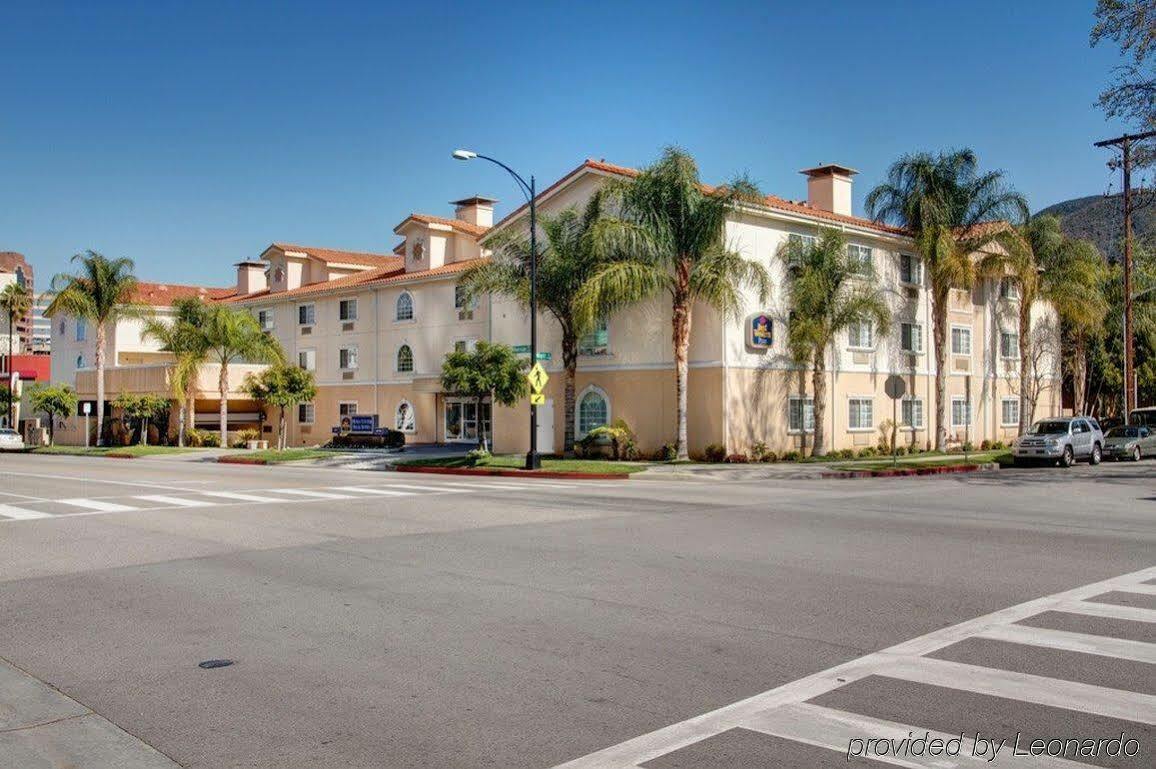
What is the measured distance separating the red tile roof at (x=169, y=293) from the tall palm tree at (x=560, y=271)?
36.4 metres

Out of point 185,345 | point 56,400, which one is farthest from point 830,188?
point 56,400

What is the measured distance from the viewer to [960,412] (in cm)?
4331

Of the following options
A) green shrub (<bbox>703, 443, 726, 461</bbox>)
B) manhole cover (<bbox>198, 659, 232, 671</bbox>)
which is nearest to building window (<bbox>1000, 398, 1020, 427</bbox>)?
green shrub (<bbox>703, 443, 726, 461</bbox>)

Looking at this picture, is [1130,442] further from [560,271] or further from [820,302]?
[560,271]

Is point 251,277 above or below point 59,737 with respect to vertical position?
above

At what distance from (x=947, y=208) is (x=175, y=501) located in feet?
93.6

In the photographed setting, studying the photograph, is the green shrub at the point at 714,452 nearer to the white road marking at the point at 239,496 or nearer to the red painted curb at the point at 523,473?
the red painted curb at the point at 523,473

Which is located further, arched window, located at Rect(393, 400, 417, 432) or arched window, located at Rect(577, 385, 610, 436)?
arched window, located at Rect(393, 400, 417, 432)

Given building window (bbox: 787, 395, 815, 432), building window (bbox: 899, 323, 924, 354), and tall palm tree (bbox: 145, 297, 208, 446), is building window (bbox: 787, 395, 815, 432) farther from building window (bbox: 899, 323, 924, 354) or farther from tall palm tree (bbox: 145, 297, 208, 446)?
tall palm tree (bbox: 145, 297, 208, 446)

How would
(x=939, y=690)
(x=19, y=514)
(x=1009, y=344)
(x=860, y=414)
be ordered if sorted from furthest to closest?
1. (x=1009, y=344)
2. (x=860, y=414)
3. (x=19, y=514)
4. (x=939, y=690)

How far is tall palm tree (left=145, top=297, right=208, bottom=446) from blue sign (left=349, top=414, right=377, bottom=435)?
28.5 ft

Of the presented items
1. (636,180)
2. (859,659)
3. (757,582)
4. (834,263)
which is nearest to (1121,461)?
(834,263)

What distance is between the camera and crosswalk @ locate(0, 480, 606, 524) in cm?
1859

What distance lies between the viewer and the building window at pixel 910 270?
40.4 metres
